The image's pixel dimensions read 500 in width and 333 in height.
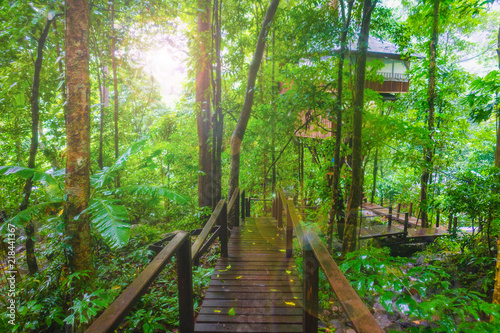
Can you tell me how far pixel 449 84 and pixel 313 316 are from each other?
1147cm

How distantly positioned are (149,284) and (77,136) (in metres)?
3.15

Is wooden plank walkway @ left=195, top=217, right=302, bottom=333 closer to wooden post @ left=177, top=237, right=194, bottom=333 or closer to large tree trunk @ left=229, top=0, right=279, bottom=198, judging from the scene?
wooden post @ left=177, top=237, right=194, bottom=333

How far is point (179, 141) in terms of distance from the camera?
1147 cm

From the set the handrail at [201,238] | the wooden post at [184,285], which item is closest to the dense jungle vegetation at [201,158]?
the handrail at [201,238]

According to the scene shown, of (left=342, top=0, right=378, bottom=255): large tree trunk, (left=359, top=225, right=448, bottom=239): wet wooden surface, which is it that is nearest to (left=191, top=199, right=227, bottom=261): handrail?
(left=342, top=0, right=378, bottom=255): large tree trunk

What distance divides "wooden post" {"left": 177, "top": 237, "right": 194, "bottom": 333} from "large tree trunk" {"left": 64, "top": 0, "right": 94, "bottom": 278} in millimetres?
2103

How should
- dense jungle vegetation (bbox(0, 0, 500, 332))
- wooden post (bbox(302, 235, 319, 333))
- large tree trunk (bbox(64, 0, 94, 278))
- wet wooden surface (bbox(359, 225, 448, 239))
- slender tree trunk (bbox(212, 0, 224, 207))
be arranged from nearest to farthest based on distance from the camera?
wooden post (bbox(302, 235, 319, 333)), dense jungle vegetation (bbox(0, 0, 500, 332)), large tree trunk (bbox(64, 0, 94, 278)), slender tree trunk (bbox(212, 0, 224, 207)), wet wooden surface (bbox(359, 225, 448, 239))

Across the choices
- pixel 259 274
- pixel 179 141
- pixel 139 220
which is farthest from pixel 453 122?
pixel 139 220

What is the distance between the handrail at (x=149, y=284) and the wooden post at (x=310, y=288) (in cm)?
112

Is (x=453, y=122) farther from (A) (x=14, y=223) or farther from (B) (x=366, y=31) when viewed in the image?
(A) (x=14, y=223)

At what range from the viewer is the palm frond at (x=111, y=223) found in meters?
2.90

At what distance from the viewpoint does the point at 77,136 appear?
367cm

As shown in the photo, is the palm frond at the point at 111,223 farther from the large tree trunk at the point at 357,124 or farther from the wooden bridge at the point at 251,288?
the large tree trunk at the point at 357,124

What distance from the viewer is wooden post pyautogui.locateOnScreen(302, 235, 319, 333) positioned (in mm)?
2082
